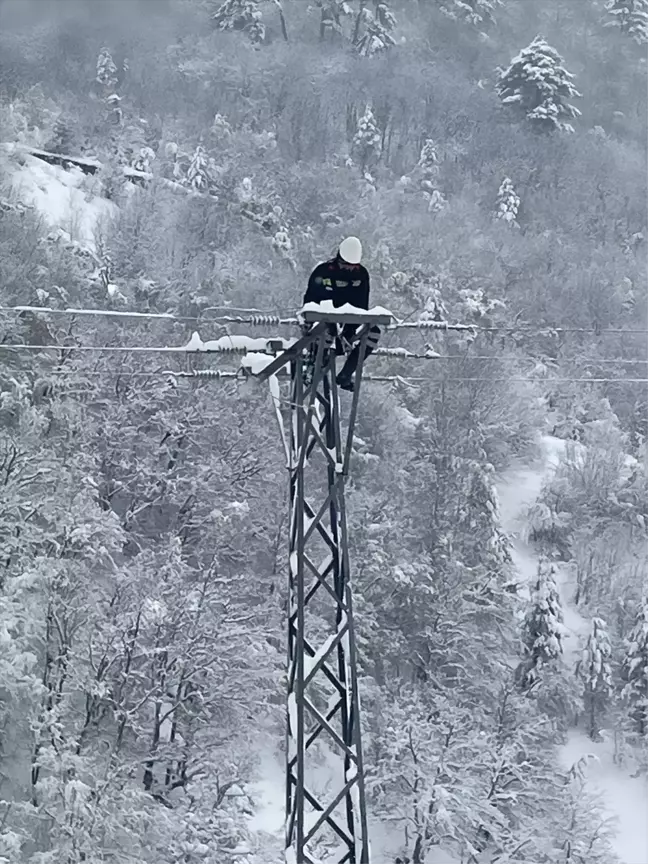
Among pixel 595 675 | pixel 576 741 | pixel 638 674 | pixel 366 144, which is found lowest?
pixel 576 741

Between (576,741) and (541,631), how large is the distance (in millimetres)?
3140

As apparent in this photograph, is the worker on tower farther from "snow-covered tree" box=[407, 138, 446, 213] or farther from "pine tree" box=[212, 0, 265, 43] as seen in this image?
"pine tree" box=[212, 0, 265, 43]

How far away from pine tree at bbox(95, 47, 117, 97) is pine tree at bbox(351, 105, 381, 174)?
530 inches

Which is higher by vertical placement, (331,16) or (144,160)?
(331,16)

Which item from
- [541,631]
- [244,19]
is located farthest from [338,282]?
[244,19]

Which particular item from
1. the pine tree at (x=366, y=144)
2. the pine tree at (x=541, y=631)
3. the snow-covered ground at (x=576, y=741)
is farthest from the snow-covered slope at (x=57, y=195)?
the pine tree at (x=541, y=631)

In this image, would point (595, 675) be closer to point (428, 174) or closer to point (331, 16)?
point (428, 174)

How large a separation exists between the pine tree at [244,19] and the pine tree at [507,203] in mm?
22096

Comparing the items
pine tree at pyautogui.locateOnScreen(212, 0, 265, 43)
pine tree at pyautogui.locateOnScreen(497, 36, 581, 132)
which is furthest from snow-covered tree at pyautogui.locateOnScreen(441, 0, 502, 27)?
pine tree at pyautogui.locateOnScreen(212, 0, 265, 43)

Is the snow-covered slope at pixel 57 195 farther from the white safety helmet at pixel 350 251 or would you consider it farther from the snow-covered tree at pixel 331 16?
the snow-covered tree at pixel 331 16

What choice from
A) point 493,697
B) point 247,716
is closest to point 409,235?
point 493,697

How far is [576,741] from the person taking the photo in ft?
80.4

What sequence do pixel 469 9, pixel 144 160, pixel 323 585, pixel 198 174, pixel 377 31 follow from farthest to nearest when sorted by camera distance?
pixel 469 9
pixel 377 31
pixel 144 160
pixel 198 174
pixel 323 585

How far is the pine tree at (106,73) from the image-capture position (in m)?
47.9
